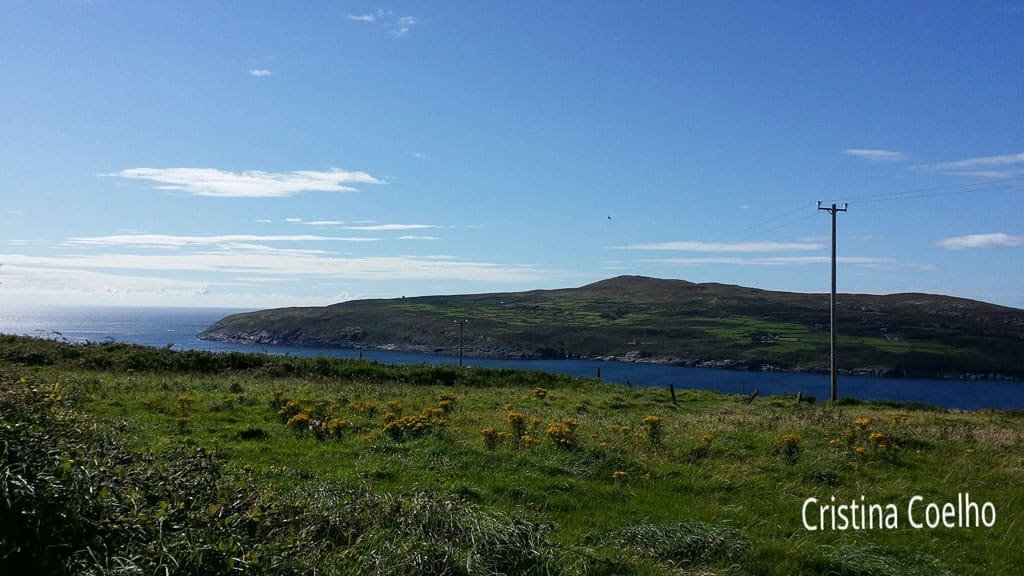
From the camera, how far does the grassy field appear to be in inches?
226

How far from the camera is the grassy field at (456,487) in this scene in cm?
574

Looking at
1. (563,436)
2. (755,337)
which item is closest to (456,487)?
(563,436)

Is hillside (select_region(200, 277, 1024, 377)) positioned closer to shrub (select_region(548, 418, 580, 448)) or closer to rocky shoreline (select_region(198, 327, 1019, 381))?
rocky shoreline (select_region(198, 327, 1019, 381))

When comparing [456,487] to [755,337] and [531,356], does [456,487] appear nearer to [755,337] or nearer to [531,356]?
[531,356]

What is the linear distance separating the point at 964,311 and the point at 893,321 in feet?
89.3

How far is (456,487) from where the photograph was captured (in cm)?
1083

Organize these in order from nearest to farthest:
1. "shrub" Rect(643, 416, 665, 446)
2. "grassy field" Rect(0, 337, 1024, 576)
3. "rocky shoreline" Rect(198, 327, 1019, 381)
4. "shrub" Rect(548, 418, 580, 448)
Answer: "grassy field" Rect(0, 337, 1024, 576), "shrub" Rect(548, 418, 580, 448), "shrub" Rect(643, 416, 665, 446), "rocky shoreline" Rect(198, 327, 1019, 381)

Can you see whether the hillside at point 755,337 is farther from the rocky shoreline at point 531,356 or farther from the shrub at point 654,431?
the shrub at point 654,431

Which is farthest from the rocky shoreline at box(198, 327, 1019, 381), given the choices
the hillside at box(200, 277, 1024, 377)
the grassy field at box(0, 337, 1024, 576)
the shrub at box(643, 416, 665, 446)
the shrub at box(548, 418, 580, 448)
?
the shrub at box(548, 418, 580, 448)

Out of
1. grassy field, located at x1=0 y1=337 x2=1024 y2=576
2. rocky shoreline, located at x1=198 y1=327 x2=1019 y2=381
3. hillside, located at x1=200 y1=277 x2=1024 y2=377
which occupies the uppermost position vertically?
grassy field, located at x1=0 y1=337 x2=1024 y2=576

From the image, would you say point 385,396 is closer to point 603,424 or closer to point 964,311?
point 603,424

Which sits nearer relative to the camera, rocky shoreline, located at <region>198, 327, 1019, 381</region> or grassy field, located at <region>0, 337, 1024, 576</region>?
grassy field, located at <region>0, 337, 1024, 576</region>

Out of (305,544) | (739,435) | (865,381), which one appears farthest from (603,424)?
(865,381)

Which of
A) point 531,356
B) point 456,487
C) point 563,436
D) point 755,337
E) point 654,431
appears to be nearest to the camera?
point 456,487
